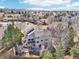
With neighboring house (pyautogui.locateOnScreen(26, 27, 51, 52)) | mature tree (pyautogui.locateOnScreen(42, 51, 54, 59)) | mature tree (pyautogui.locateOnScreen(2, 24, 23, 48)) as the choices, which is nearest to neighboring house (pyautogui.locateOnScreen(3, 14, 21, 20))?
mature tree (pyautogui.locateOnScreen(2, 24, 23, 48))

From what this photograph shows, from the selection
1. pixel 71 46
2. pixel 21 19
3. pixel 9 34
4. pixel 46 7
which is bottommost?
pixel 71 46

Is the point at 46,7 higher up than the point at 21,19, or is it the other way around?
the point at 46,7

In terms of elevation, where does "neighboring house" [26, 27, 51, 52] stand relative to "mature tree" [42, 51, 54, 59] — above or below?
above

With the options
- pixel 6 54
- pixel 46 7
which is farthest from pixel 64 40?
pixel 6 54

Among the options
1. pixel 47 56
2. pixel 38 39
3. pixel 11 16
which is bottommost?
pixel 47 56

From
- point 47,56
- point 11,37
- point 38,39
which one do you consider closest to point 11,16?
point 11,37

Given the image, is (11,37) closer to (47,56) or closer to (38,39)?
(38,39)

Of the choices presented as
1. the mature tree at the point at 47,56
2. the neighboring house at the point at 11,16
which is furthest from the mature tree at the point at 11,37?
the mature tree at the point at 47,56

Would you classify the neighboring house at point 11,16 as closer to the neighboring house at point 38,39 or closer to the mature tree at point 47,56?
the neighboring house at point 38,39

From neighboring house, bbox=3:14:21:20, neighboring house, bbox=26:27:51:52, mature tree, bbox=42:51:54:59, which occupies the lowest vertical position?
mature tree, bbox=42:51:54:59

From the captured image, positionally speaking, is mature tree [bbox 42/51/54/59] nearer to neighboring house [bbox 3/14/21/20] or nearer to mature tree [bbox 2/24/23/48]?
mature tree [bbox 2/24/23/48]

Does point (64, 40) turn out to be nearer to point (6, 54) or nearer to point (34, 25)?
point (34, 25)
